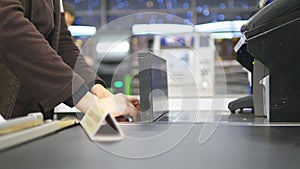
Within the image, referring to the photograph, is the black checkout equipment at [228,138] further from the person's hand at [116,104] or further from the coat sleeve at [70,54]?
the coat sleeve at [70,54]

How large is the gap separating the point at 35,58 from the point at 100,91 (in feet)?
0.72

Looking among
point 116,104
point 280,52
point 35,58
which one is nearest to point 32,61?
point 35,58

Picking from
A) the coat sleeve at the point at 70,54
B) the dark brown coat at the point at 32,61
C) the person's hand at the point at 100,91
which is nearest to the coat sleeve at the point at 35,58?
the dark brown coat at the point at 32,61

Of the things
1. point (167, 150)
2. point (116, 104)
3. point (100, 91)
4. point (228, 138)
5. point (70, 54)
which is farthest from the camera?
point (70, 54)

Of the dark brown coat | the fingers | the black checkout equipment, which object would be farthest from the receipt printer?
the dark brown coat

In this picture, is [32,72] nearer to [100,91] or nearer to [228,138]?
[100,91]

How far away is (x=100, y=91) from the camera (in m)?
0.90

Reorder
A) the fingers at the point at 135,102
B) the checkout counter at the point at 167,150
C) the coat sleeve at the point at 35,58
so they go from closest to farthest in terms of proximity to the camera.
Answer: the checkout counter at the point at 167,150
the coat sleeve at the point at 35,58
the fingers at the point at 135,102

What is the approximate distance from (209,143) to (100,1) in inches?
167

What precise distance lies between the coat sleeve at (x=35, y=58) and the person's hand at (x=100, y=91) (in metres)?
0.14

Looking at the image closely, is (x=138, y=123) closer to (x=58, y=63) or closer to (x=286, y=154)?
(x=58, y=63)

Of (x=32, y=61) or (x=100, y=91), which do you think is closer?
(x=32, y=61)

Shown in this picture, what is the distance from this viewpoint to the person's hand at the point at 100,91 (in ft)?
2.84

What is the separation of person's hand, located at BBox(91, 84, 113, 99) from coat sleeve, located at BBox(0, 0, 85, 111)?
140 mm
